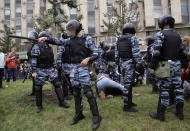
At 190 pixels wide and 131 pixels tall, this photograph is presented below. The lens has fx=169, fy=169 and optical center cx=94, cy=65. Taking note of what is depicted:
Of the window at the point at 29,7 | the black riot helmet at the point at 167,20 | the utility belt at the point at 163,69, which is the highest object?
the window at the point at 29,7

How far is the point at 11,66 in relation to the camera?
36.2ft

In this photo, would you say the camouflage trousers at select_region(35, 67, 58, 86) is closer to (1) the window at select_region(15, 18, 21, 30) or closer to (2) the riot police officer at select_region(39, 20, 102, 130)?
(2) the riot police officer at select_region(39, 20, 102, 130)

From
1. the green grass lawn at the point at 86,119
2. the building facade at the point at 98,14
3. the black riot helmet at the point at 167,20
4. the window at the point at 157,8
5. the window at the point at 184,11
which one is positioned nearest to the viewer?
the green grass lawn at the point at 86,119

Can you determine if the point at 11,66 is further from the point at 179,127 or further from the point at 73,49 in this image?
the point at 179,127

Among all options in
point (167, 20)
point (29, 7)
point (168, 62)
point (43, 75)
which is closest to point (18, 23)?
point (29, 7)

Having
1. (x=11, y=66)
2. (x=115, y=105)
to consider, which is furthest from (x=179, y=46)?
(x=11, y=66)

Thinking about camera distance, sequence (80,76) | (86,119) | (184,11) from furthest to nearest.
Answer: (184,11), (86,119), (80,76)

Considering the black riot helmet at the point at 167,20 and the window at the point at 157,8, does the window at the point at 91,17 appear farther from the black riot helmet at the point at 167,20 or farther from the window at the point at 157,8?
the black riot helmet at the point at 167,20

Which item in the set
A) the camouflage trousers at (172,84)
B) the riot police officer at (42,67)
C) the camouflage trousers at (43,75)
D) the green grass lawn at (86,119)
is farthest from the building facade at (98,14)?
the camouflage trousers at (172,84)

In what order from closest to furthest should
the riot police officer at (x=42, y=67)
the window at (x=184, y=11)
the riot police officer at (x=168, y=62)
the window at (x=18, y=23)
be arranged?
the riot police officer at (x=168, y=62), the riot police officer at (x=42, y=67), the window at (x=184, y=11), the window at (x=18, y=23)

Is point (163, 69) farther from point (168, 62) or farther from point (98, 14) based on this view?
point (98, 14)

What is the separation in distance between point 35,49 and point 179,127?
13.0ft

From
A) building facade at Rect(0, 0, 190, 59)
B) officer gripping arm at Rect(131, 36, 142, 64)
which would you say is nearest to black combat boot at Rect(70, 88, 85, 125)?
officer gripping arm at Rect(131, 36, 142, 64)

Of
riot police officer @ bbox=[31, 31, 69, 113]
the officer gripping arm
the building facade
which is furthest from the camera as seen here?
the building facade
